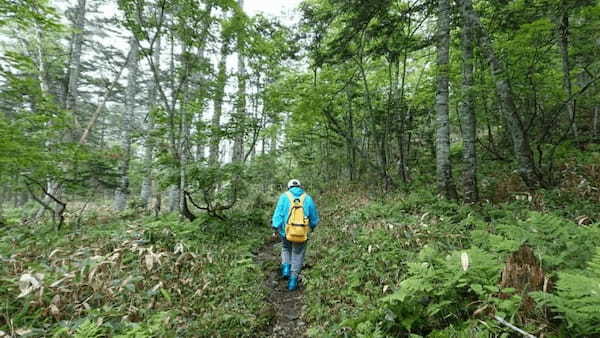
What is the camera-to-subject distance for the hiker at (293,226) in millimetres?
5723

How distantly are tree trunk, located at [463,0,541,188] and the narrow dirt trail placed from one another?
706 cm

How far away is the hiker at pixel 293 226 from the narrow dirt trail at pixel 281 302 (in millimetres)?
219

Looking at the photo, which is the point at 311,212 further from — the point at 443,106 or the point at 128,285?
the point at 443,106

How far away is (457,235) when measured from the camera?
5016 millimetres

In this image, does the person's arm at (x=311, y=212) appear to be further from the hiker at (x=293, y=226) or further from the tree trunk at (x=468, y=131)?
the tree trunk at (x=468, y=131)

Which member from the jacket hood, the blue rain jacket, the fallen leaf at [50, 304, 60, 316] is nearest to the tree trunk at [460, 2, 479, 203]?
the blue rain jacket

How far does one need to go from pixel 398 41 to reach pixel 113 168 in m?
11.1

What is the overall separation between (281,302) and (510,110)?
25.4 feet

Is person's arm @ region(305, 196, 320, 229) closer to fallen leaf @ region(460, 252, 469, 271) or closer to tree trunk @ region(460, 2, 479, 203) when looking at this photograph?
fallen leaf @ region(460, 252, 469, 271)

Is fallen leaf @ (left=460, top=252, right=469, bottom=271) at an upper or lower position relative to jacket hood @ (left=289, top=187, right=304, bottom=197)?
lower

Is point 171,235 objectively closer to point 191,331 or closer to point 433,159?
point 191,331

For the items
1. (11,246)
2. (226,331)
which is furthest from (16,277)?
(226,331)

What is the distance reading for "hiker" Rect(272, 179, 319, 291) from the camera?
572cm

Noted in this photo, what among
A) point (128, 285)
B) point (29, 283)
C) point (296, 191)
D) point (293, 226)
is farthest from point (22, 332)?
point (296, 191)
